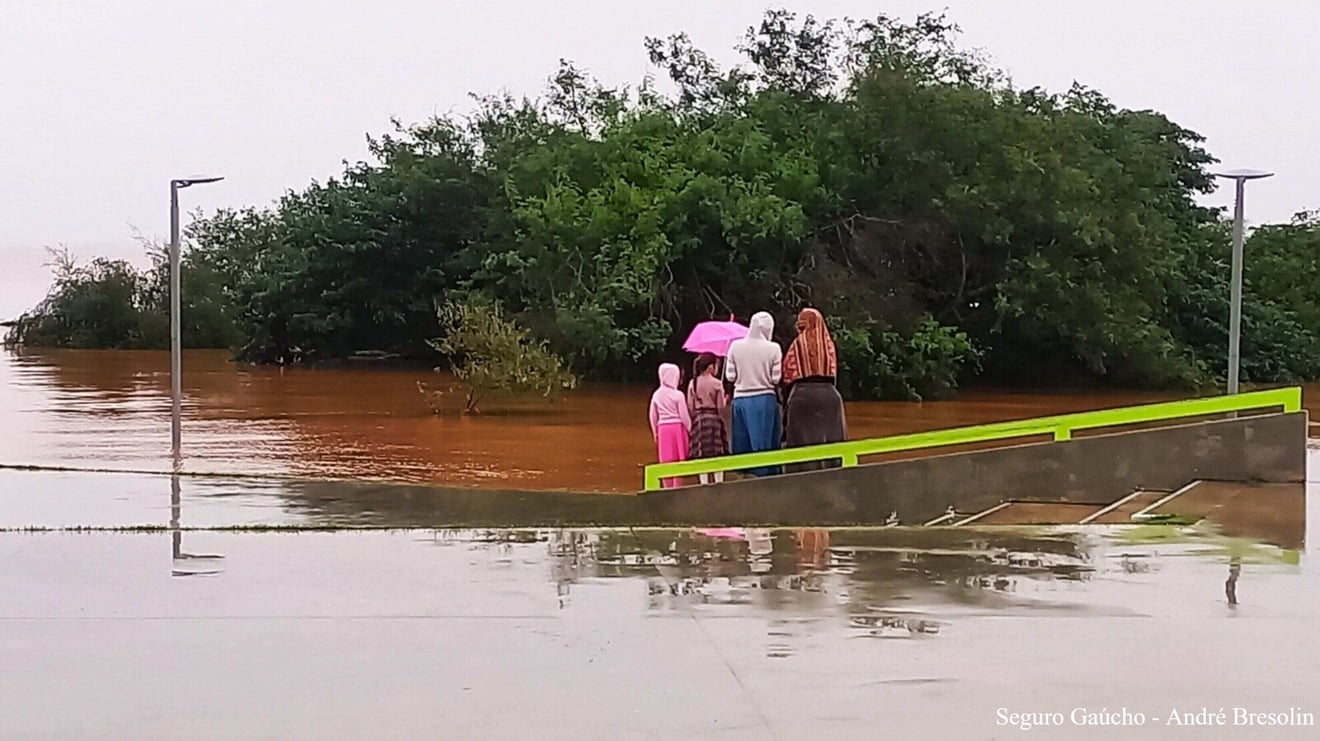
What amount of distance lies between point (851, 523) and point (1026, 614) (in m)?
4.55

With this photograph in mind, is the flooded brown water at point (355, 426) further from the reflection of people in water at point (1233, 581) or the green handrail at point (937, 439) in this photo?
the reflection of people in water at point (1233, 581)

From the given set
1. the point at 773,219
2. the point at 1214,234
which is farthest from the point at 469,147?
the point at 1214,234

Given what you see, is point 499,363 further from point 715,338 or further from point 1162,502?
point 1162,502

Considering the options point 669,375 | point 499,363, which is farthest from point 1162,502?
point 499,363

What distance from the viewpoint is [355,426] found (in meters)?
26.3

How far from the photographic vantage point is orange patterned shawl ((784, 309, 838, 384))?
12391 mm

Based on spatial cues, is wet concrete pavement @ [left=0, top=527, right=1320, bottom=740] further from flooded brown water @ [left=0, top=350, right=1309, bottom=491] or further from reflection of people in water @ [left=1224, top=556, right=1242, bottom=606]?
flooded brown water @ [left=0, top=350, right=1309, bottom=491]

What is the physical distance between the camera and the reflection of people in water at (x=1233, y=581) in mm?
8180

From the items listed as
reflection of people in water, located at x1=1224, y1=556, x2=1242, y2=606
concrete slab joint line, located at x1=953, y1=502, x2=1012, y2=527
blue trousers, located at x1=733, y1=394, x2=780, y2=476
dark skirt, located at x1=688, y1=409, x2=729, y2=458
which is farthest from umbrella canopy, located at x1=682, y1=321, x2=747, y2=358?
reflection of people in water, located at x1=1224, y1=556, x2=1242, y2=606

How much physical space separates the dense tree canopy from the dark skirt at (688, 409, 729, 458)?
818 inches

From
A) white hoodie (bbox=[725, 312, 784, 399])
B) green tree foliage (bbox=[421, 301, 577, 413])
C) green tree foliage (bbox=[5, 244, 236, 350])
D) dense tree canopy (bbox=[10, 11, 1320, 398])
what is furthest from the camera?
green tree foliage (bbox=[5, 244, 236, 350])

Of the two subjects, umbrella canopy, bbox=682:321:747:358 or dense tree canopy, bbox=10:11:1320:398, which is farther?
dense tree canopy, bbox=10:11:1320:398

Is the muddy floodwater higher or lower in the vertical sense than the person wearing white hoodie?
lower

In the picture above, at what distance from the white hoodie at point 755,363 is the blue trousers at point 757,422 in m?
0.07
